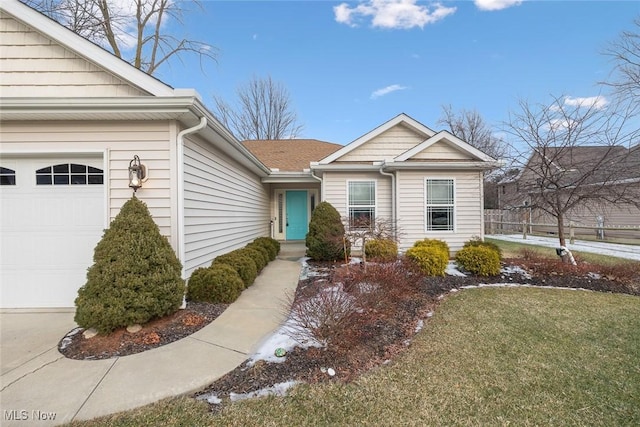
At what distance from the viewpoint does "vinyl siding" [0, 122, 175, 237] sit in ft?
14.0

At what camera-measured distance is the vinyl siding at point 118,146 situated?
4.25 metres

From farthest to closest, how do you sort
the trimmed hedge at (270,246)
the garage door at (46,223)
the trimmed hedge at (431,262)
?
1. the trimmed hedge at (270,246)
2. the trimmed hedge at (431,262)
3. the garage door at (46,223)

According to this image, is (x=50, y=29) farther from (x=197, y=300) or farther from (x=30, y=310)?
(x=197, y=300)

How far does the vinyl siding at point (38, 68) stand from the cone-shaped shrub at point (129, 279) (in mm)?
2186

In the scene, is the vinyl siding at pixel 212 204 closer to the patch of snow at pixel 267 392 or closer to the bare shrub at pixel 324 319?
the bare shrub at pixel 324 319

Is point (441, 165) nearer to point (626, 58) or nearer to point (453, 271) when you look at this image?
point (453, 271)

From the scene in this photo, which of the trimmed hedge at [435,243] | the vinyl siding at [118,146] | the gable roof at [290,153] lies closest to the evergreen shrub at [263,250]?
the vinyl siding at [118,146]

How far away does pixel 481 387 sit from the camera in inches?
104

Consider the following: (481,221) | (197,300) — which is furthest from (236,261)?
(481,221)

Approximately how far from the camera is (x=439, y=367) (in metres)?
2.97

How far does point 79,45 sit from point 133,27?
10.8 m

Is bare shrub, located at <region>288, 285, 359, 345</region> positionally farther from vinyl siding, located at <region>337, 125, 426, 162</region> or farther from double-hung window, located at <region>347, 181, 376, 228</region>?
vinyl siding, located at <region>337, 125, 426, 162</region>

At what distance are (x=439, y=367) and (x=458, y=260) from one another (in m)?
4.71

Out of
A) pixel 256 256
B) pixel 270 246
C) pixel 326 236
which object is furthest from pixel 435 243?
pixel 256 256
